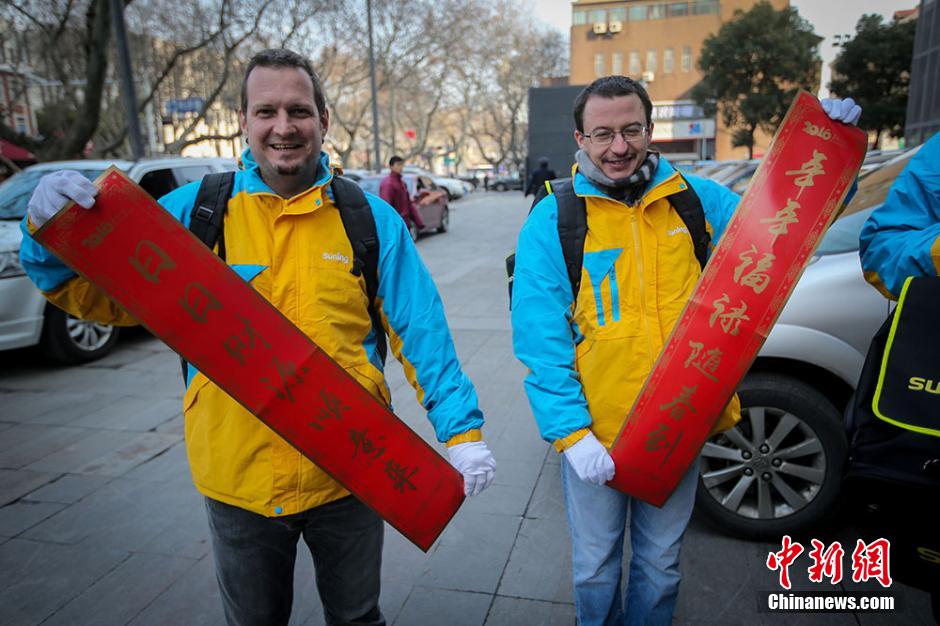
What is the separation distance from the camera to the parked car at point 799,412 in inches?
113

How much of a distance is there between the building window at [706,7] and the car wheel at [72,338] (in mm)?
61586

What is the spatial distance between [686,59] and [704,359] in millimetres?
61954

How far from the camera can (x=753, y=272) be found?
2.02 m

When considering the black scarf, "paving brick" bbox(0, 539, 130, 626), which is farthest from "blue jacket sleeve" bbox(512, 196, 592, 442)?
"paving brick" bbox(0, 539, 130, 626)

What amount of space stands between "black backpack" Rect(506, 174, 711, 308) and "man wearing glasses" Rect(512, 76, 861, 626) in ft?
0.04

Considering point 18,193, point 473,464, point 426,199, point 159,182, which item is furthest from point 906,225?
point 426,199

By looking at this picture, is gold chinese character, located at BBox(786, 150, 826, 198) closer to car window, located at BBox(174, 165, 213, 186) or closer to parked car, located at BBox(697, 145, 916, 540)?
parked car, located at BBox(697, 145, 916, 540)

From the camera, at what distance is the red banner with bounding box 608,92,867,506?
1963mm

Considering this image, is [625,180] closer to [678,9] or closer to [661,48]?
[661,48]

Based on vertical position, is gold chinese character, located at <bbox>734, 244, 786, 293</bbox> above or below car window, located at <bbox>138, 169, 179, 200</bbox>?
below

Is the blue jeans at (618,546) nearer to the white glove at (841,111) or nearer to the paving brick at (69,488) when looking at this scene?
the white glove at (841,111)

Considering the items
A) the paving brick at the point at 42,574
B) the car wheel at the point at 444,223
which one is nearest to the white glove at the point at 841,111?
the paving brick at the point at 42,574

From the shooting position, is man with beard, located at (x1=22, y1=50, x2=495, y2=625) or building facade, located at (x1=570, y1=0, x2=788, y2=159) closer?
man with beard, located at (x1=22, y1=50, x2=495, y2=625)

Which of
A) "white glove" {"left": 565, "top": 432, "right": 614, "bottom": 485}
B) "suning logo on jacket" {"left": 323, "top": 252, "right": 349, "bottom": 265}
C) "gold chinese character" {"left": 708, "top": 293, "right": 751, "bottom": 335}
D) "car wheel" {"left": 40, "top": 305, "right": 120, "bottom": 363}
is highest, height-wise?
"suning logo on jacket" {"left": 323, "top": 252, "right": 349, "bottom": 265}
